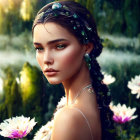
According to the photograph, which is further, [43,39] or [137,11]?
[137,11]

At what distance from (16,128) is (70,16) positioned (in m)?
0.61

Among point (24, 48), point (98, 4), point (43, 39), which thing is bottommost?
point (24, 48)

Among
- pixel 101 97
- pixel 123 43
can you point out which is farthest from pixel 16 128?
pixel 123 43

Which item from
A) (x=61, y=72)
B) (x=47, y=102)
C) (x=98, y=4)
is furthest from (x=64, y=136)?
(x=98, y=4)

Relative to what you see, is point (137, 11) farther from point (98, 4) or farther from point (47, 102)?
point (47, 102)

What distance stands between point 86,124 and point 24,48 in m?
1.32

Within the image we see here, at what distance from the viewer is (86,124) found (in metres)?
1.11

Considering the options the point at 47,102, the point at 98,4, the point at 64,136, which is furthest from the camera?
the point at 98,4

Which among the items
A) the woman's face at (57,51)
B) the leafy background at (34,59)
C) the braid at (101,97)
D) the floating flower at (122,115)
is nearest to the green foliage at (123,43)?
the leafy background at (34,59)

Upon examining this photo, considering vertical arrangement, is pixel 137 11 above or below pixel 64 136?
above

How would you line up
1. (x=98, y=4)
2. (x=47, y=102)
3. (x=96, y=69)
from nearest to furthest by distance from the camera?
(x=96, y=69)
(x=47, y=102)
(x=98, y=4)

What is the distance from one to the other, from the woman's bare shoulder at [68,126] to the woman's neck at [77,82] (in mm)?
171

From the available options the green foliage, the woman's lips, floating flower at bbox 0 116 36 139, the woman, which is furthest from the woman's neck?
the green foliage

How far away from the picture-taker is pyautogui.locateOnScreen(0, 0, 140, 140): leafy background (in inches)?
72.4
